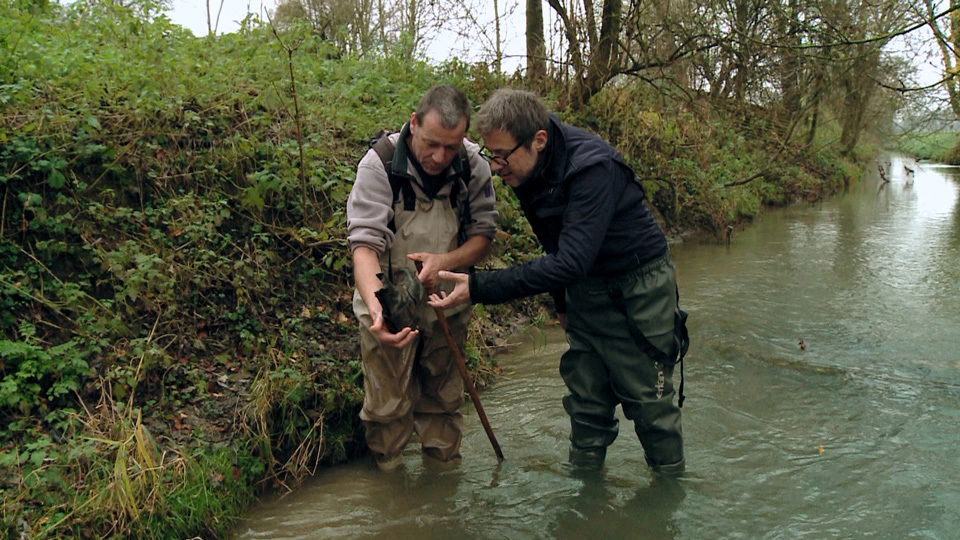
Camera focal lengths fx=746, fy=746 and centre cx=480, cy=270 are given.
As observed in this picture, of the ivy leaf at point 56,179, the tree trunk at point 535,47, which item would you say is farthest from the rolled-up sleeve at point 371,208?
the tree trunk at point 535,47

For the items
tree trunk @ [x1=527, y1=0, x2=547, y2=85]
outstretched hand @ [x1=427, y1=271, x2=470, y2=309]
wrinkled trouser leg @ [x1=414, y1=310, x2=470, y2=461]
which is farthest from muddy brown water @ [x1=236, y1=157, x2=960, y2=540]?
tree trunk @ [x1=527, y1=0, x2=547, y2=85]

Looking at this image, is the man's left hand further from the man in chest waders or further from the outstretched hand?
the outstretched hand

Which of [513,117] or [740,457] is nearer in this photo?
[513,117]

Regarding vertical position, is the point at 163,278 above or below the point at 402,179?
below

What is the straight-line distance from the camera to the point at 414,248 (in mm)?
3508

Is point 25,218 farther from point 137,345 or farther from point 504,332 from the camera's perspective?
point 504,332

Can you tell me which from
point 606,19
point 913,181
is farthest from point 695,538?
point 913,181

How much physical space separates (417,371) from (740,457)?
1986 millimetres

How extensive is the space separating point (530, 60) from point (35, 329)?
813 centimetres

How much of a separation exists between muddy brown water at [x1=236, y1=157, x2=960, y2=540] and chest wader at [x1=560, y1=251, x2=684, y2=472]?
42 cm

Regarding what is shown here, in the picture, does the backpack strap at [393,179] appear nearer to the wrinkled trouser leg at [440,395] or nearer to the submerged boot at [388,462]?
the wrinkled trouser leg at [440,395]

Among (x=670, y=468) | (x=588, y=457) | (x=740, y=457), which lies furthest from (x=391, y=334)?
(x=740, y=457)

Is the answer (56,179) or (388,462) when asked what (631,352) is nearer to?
(388,462)

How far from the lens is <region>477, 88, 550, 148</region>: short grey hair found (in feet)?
10.2
